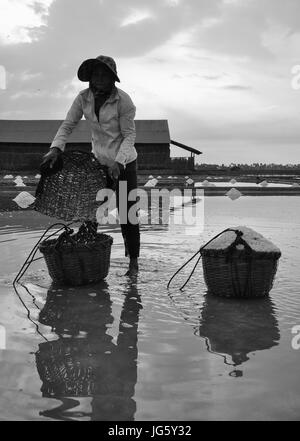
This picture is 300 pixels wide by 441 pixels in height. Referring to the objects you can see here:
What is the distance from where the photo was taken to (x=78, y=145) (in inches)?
1423

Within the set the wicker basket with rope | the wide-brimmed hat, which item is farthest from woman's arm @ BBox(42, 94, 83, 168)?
the wicker basket with rope

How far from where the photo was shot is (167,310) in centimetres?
355

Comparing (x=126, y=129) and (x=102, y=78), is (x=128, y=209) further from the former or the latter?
(x=102, y=78)

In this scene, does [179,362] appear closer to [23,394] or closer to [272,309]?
[23,394]

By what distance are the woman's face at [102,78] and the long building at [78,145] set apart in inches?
1214

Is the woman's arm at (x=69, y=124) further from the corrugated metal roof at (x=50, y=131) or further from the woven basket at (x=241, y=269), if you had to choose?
the corrugated metal roof at (x=50, y=131)

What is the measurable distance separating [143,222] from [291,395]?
6973mm

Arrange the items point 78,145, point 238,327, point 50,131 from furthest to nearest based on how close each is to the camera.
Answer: point 50,131 → point 78,145 → point 238,327

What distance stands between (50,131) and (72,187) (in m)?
35.9

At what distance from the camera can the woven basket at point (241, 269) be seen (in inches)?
149

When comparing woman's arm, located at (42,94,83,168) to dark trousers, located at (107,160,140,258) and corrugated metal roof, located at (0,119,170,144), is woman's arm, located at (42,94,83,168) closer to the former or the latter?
dark trousers, located at (107,160,140,258)

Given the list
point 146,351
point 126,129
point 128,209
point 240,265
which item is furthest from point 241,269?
point 126,129

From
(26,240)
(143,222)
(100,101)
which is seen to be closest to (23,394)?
(100,101)

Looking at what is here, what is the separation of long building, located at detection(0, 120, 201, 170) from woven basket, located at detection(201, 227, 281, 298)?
3153 centimetres
